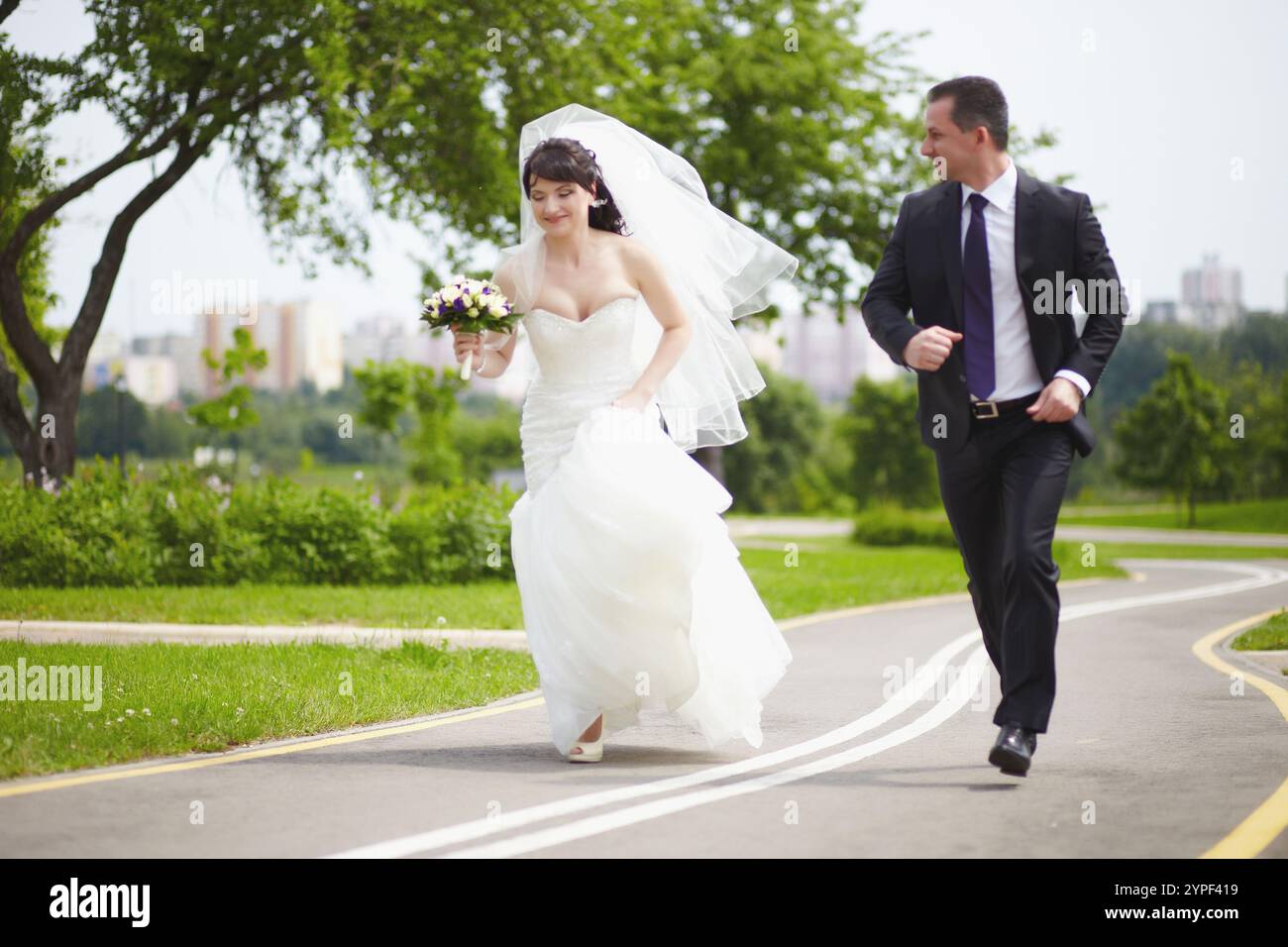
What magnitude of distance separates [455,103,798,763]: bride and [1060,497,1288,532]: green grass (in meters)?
47.3

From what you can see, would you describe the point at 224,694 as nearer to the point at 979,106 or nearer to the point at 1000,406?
the point at 1000,406

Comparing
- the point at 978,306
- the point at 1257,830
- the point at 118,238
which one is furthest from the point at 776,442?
the point at 1257,830

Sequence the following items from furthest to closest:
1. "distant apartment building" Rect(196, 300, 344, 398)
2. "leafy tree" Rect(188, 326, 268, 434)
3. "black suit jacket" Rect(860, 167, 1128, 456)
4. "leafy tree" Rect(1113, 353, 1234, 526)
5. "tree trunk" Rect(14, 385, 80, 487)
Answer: "distant apartment building" Rect(196, 300, 344, 398)
"leafy tree" Rect(1113, 353, 1234, 526)
"leafy tree" Rect(188, 326, 268, 434)
"tree trunk" Rect(14, 385, 80, 487)
"black suit jacket" Rect(860, 167, 1128, 456)

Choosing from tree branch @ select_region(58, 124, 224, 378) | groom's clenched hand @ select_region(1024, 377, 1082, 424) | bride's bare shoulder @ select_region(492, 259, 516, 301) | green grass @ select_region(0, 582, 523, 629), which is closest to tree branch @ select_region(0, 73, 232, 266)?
tree branch @ select_region(58, 124, 224, 378)

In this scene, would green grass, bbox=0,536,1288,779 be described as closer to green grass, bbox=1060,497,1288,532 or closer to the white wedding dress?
the white wedding dress

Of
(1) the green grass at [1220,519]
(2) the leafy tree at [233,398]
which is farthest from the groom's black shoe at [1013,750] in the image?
(1) the green grass at [1220,519]

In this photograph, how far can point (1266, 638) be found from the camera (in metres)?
Result: 12.4

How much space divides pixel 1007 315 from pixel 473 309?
8.38ft

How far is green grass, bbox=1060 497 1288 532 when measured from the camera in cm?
5182

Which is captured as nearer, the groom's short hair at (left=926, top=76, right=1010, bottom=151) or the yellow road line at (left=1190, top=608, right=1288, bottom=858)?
the yellow road line at (left=1190, top=608, right=1288, bottom=858)

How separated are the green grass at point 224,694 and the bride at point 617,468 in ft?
5.02

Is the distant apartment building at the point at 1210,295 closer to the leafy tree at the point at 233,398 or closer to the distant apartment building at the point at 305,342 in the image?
the distant apartment building at the point at 305,342

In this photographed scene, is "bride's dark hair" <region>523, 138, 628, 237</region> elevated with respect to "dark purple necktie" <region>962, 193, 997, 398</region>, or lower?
elevated
